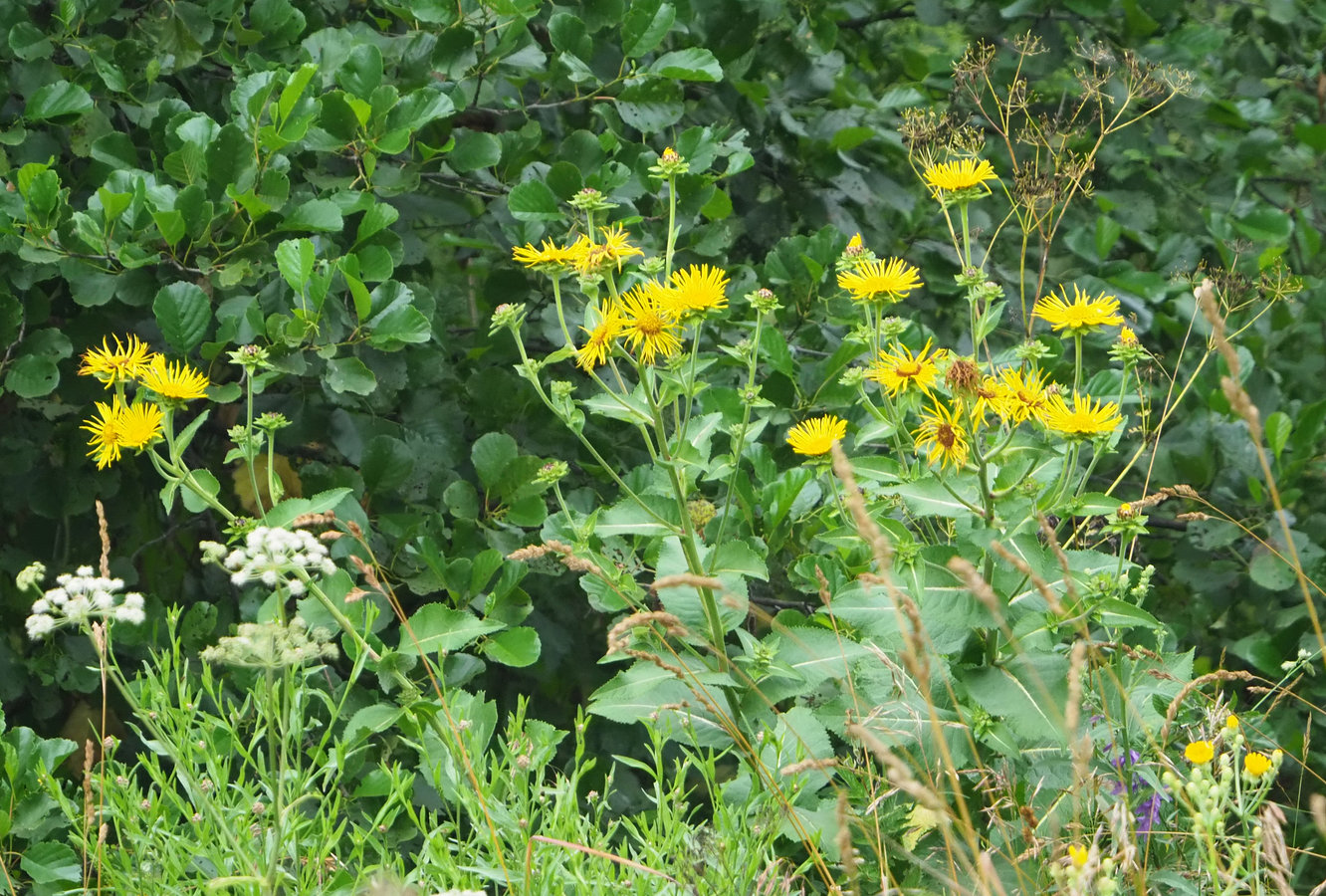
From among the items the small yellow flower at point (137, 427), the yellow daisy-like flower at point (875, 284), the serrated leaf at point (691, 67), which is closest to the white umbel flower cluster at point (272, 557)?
the small yellow flower at point (137, 427)

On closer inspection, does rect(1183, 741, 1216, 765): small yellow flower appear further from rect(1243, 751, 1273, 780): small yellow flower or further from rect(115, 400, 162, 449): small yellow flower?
rect(115, 400, 162, 449): small yellow flower

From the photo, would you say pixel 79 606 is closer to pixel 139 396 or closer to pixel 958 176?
pixel 139 396

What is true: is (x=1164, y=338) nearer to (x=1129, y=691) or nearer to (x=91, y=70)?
(x=1129, y=691)

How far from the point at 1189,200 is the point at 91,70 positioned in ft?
8.22

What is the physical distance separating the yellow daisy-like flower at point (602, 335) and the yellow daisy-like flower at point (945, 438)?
1.19 ft

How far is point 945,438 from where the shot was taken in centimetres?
142

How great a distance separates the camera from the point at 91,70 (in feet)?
6.99

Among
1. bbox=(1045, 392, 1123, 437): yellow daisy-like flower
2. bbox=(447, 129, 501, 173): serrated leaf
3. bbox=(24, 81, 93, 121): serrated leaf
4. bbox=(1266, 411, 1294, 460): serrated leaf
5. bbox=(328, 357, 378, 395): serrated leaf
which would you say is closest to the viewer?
bbox=(1045, 392, 1123, 437): yellow daisy-like flower

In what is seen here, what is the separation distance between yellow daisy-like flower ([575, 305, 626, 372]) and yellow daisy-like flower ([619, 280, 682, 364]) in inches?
0.4

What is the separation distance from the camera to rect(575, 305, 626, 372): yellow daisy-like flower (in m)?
1.46

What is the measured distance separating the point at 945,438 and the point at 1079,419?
0.14m

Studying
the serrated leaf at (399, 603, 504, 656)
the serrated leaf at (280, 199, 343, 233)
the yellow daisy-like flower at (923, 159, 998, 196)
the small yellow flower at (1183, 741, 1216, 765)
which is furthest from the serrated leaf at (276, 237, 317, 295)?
the small yellow flower at (1183, 741, 1216, 765)

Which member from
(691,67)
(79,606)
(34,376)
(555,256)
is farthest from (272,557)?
(691,67)

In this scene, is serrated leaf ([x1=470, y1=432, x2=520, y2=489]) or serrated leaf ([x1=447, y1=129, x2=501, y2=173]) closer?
serrated leaf ([x1=470, y1=432, x2=520, y2=489])
